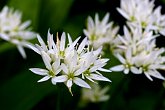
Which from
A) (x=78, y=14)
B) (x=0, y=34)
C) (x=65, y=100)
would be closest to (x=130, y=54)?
(x=65, y=100)

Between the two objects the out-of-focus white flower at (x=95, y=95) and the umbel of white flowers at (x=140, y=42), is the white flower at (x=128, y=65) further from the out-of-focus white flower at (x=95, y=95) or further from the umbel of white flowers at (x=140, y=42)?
A: the out-of-focus white flower at (x=95, y=95)

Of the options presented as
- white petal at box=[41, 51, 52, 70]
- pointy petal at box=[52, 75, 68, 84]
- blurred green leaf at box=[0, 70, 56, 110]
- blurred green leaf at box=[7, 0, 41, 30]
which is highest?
blurred green leaf at box=[7, 0, 41, 30]

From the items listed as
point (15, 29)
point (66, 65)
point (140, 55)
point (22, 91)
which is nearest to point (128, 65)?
point (140, 55)

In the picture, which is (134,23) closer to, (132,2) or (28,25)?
(132,2)

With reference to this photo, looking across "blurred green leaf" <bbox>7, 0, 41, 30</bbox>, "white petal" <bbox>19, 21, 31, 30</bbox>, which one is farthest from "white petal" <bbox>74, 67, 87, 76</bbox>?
"blurred green leaf" <bbox>7, 0, 41, 30</bbox>

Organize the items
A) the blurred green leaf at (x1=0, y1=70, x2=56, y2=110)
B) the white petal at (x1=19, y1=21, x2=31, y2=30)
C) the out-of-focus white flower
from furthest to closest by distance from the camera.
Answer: the white petal at (x1=19, y1=21, x2=31, y2=30), the out-of-focus white flower, the blurred green leaf at (x1=0, y1=70, x2=56, y2=110)

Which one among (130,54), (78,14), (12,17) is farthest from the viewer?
(78,14)

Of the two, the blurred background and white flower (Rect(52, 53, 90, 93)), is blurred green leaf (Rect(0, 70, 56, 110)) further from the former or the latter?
white flower (Rect(52, 53, 90, 93))
